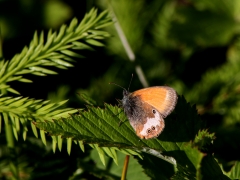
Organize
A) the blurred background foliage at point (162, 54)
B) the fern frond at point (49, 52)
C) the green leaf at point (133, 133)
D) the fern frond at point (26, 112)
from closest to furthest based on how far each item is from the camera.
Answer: the green leaf at point (133, 133) → the fern frond at point (26, 112) → the fern frond at point (49, 52) → the blurred background foliage at point (162, 54)

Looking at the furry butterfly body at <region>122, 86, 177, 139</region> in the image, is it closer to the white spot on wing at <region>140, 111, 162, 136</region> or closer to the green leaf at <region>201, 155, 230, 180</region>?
the white spot on wing at <region>140, 111, 162, 136</region>

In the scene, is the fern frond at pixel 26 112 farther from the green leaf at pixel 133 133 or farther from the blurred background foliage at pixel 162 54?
the blurred background foliage at pixel 162 54

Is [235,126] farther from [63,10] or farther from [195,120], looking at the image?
[63,10]

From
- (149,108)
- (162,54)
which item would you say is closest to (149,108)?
(149,108)

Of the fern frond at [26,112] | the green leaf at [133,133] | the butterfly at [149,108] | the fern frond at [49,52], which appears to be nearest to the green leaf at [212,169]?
the green leaf at [133,133]

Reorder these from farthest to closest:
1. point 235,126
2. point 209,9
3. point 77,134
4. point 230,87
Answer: point 209,9 < point 230,87 < point 235,126 < point 77,134

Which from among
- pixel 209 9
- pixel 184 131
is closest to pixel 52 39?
pixel 184 131
